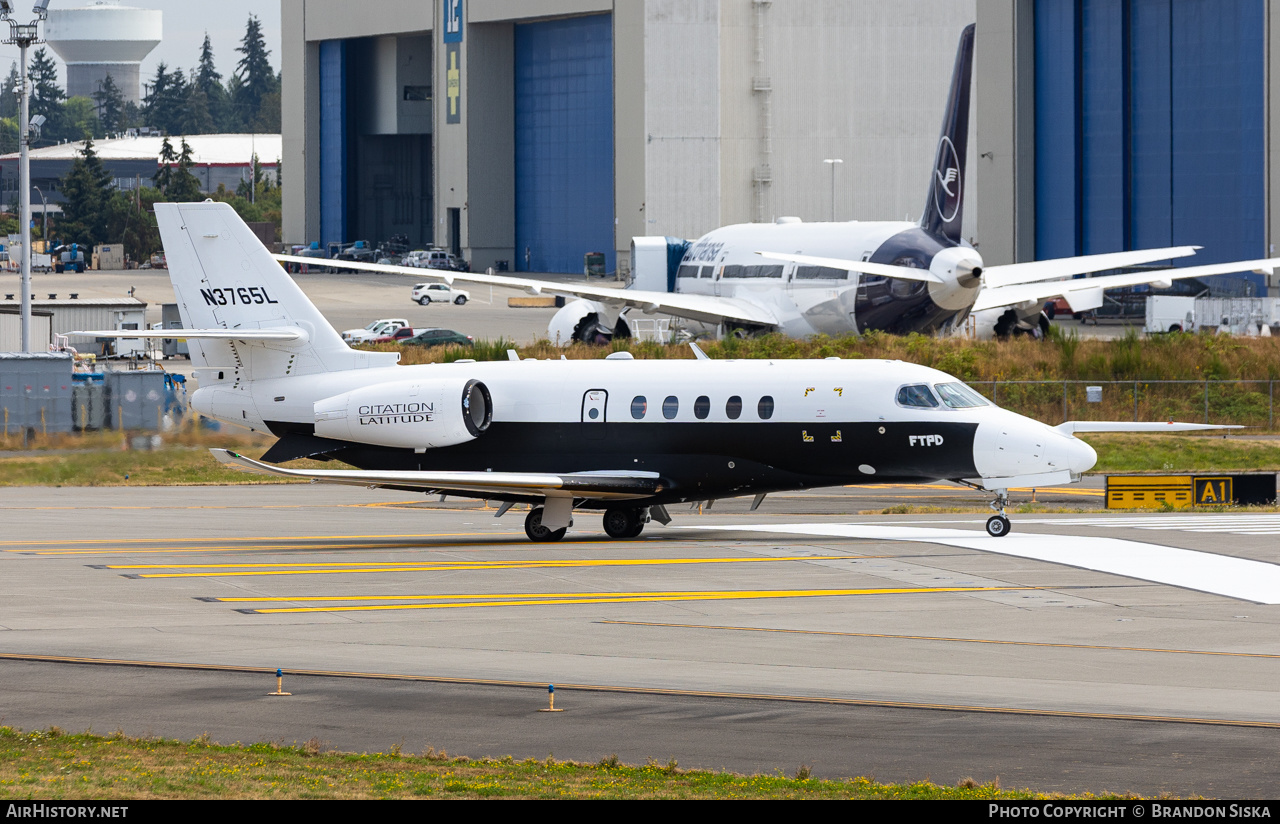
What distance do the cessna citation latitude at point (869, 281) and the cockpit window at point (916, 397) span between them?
2222 centimetres

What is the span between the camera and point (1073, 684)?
1628 centimetres

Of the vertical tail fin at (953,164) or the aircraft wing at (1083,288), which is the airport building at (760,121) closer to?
the aircraft wing at (1083,288)

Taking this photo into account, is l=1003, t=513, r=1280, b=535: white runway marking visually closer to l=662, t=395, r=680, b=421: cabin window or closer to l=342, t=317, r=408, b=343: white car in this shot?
l=662, t=395, r=680, b=421: cabin window

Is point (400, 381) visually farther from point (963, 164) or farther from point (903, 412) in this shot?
point (963, 164)

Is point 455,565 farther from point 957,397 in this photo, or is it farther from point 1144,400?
point 1144,400

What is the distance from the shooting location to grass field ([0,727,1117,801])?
38.5 feet

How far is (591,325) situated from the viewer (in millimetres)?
55719

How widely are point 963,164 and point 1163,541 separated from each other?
91.0ft

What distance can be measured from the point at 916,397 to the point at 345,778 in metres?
16.8

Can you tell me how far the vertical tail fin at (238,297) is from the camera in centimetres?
3055

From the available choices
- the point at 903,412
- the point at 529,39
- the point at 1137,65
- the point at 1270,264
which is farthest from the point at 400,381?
the point at 529,39

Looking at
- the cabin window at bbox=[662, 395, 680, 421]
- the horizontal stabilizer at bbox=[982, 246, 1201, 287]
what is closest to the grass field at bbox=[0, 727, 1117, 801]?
the cabin window at bbox=[662, 395, 680, 421]

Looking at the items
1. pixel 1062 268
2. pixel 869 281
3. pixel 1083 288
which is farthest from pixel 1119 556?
pixel 1062 268

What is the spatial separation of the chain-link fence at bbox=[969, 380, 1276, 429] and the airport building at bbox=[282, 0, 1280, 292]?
119ft
